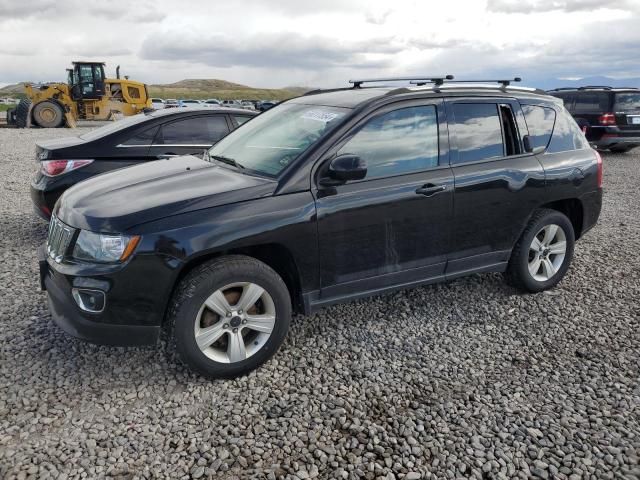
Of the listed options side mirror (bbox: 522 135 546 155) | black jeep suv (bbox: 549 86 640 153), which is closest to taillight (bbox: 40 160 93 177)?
side mirror (bbox: 522 135 546 155)

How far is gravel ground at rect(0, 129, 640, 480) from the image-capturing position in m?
2.68

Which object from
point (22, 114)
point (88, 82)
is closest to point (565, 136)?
point (88, 82)

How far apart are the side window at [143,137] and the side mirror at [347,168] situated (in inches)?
134

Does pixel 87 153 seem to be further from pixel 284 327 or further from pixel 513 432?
pixel 513 432

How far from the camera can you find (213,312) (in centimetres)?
A: 328

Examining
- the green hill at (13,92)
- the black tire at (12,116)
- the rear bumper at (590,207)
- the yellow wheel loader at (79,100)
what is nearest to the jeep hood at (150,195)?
the rear bumper at (590,207)

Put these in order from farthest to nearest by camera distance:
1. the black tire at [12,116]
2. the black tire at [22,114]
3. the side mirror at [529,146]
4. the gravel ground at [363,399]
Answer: the black tire at [12,116] < the black tire at [22,114] < the side mirror at [529,146] < the gravel ground at [363,399]

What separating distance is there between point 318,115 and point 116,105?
875 inches

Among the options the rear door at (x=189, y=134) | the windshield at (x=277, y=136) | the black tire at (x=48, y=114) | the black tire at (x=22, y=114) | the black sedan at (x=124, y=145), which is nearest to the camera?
the windshield at (x=277, y=136)

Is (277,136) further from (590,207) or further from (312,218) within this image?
(590,207)

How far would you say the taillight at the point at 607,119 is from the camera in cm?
1388

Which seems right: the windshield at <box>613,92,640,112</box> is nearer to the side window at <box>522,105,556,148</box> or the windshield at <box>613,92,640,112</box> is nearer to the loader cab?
the side window at <box>522,105,556,148</box>

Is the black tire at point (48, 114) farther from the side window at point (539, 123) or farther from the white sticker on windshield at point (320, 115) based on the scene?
the side window at point (539, 123)

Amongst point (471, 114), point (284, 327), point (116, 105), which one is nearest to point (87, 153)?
point (284, 327)
